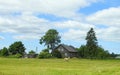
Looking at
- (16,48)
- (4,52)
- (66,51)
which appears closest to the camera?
(4,52)

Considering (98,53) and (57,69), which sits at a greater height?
(98,53)

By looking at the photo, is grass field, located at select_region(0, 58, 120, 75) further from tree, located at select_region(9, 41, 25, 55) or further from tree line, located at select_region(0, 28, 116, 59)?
tree, located at select_region(9, 41, 25, 55)

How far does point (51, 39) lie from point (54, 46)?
3221 mm

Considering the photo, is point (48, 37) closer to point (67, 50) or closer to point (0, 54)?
point (67, 50)

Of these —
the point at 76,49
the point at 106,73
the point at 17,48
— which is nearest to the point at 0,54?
the point at 17,48

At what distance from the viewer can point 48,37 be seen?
474ft

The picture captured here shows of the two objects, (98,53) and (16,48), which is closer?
(98,53)

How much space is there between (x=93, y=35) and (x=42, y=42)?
25407mm

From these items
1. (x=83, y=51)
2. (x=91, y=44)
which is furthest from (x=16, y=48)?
(x=91, y=44)

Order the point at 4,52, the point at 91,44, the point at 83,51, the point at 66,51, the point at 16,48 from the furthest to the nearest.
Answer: the point at 66,51, the point at 16,48, the point at 83,51, the point at 4,52, the point at 91,44

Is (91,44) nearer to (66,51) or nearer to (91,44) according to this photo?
(91,44)

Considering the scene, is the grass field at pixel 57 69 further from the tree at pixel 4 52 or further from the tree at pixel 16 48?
the tree at pixel 16 48

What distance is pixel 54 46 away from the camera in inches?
5664

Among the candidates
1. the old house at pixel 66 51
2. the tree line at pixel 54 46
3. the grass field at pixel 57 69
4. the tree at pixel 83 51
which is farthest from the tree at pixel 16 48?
the grass field at pixel 57 69
